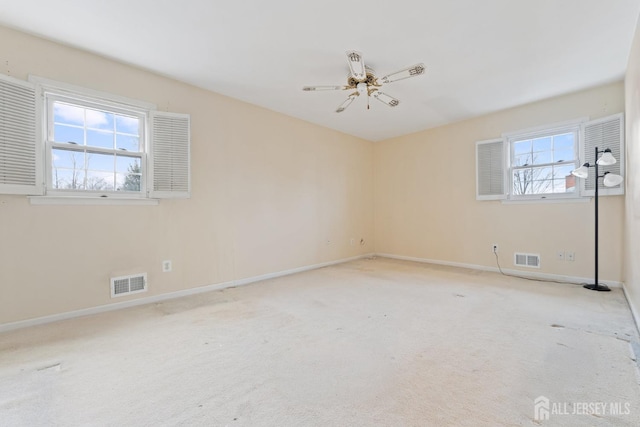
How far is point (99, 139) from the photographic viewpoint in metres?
2.92

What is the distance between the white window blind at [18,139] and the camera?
235 centimetres

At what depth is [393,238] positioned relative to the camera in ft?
19.6

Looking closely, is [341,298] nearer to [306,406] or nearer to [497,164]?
[306,406]

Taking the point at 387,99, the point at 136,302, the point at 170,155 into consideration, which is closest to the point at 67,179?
the point at 170,155

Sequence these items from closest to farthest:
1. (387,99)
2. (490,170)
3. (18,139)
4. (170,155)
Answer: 1. (18,139)
2. (170,155)
3. (387,99)
4. (490,170)

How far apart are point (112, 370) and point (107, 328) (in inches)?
33.2

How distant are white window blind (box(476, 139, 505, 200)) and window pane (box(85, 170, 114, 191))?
5303mm

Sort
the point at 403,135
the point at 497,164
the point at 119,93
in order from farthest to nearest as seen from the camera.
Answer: the point at 403,135, the point at 497,164, the point at 119,93

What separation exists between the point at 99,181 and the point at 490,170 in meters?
5.49

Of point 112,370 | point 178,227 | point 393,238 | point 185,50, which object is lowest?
point 112,370

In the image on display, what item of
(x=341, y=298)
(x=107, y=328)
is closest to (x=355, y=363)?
(x=341, y=298)

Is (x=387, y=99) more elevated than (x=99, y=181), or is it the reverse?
(x=387, y=99)
